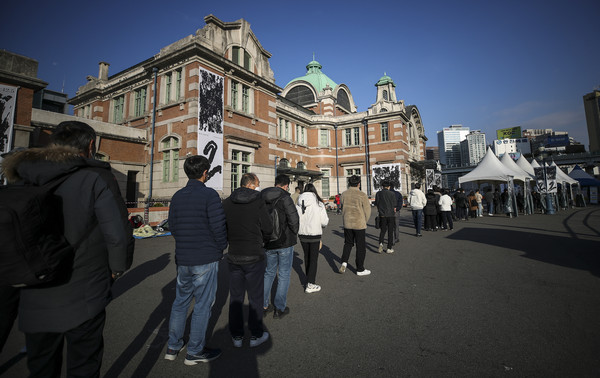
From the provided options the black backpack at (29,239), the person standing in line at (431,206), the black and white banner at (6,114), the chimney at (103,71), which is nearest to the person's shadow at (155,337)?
the black backpack at (29,239)

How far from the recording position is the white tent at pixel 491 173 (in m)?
15.3

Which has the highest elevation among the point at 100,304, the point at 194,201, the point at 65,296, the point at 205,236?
the point at 194,201

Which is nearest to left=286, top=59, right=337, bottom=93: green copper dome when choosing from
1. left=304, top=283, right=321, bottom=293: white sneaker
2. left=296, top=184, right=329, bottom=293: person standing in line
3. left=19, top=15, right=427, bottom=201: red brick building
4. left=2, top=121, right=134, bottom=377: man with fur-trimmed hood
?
left=19, top=15, right=427, bottom=201: red brick building

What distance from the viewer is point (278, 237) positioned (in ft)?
11.1

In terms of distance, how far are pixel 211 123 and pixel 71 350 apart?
14117mm

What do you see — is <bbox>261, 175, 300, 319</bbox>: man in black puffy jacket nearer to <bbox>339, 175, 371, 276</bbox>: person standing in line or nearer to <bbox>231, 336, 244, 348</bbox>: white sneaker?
<bbox>231, 336, 244, 348</bbox>: white sneaker

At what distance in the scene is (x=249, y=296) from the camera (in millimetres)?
3002

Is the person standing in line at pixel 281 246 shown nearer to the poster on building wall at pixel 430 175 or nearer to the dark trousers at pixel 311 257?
the dark trousers at pixel 311 257

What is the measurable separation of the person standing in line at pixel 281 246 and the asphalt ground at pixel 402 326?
27 centimetres

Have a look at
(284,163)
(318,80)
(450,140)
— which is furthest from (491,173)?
(450,140)

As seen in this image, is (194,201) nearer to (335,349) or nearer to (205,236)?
(205,236)

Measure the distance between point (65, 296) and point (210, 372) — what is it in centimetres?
152

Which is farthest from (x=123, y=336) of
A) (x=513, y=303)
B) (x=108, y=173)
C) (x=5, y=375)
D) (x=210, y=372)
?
(x=513, y=303)

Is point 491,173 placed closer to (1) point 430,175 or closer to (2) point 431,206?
(1) point 430,175
